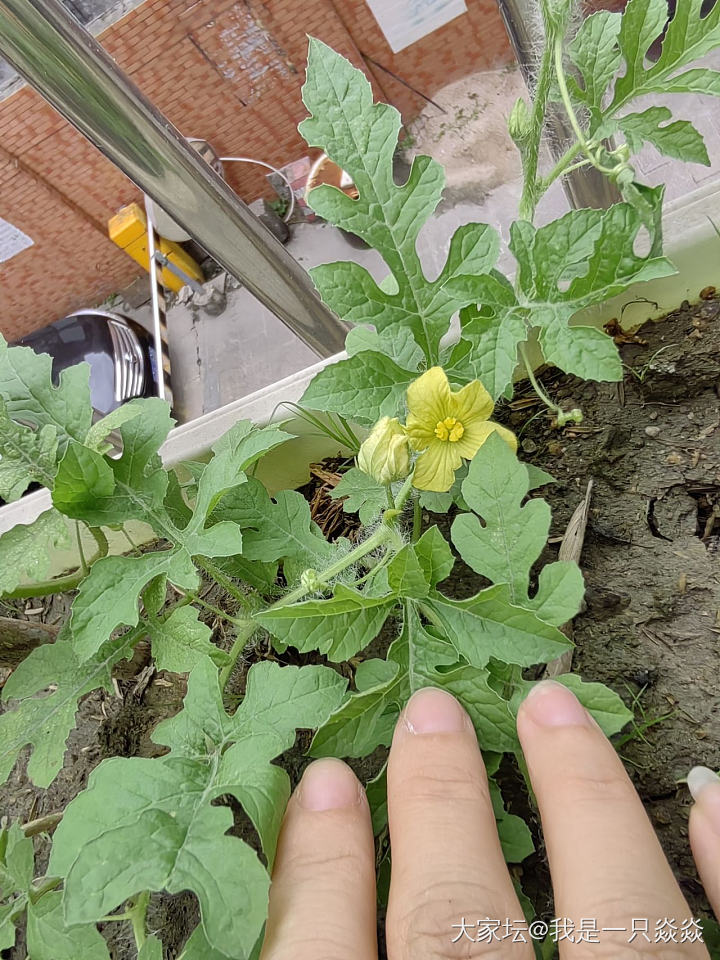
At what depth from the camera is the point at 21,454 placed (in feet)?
3.02

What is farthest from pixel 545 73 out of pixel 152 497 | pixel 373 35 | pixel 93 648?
pixel 373 35

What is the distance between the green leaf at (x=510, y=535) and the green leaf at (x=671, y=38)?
50cm

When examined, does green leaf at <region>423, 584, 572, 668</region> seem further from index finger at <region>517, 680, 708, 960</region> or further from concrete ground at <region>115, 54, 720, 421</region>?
concrete ground at <region>115, 54, 720, 421</region>

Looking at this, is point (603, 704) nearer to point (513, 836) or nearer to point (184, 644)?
point (513, 836)

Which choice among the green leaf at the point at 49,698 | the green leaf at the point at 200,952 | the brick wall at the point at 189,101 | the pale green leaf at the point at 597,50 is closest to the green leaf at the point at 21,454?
the green leaf at the point at 49,698

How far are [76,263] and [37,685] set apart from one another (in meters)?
1.85

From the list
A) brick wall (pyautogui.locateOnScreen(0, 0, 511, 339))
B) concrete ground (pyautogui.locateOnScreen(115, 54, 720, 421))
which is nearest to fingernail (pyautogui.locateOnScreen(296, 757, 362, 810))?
concrete ground (pyautogui.locateOnScreen(115, 54, 720, 421))

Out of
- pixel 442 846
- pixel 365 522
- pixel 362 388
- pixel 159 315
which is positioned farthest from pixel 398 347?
pixel 159 315

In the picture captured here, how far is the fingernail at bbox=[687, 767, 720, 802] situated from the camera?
2.65 ft

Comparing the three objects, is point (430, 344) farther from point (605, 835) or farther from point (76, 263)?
point (76, 263)

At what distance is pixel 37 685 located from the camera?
3.23 feet

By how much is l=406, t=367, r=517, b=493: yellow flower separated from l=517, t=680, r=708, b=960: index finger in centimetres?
28

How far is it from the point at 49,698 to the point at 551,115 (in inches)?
43.9

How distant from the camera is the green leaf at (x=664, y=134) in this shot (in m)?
0.90
